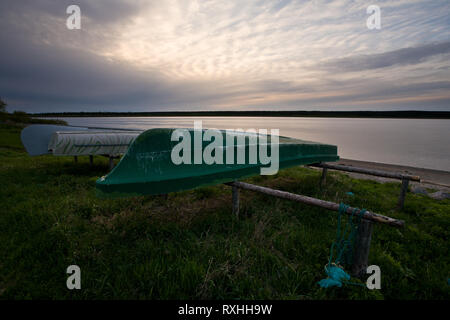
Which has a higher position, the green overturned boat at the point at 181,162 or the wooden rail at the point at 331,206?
the green overturned boat at the point at 181,162

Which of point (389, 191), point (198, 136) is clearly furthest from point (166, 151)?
point (389, 191)

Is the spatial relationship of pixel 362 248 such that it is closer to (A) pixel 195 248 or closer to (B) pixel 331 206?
(B) pixel 331 206

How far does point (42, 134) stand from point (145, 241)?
25.5ft

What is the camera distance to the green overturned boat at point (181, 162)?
2.96 m

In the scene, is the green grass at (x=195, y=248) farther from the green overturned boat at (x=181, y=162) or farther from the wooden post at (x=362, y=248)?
the green overturned boat at (x=181, y=162)

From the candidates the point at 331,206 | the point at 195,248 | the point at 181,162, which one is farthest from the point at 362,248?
the point at 181,162

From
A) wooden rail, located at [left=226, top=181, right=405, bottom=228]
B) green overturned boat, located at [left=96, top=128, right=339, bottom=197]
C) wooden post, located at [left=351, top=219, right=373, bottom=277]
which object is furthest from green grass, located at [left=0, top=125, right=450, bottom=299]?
green overturned boat, located at [left=96, top=128, right=339, bottom=197]

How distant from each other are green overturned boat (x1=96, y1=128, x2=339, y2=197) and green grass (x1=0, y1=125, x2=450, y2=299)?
0.74 meters

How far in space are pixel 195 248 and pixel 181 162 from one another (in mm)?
1292

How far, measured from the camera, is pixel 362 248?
7.48ft

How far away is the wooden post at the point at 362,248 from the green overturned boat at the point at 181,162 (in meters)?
1.92

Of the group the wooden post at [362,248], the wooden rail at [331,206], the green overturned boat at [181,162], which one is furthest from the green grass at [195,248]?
the green overturned boat at [181,162]

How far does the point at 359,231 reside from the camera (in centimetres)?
230
